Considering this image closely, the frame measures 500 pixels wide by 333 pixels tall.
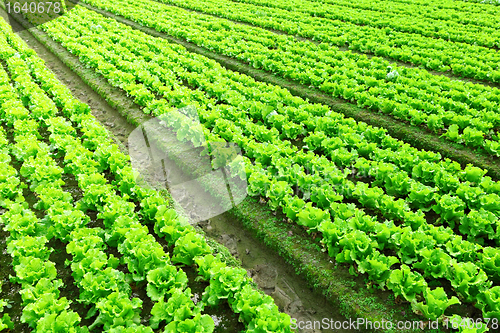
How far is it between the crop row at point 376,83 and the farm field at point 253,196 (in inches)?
2.8

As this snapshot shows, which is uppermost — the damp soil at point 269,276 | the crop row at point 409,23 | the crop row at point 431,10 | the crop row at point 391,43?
the crop row at point 431,10

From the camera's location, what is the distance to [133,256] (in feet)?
18.3

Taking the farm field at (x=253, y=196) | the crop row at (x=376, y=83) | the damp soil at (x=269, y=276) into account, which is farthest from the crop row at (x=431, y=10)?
the damp soil at (x=269, y=276)

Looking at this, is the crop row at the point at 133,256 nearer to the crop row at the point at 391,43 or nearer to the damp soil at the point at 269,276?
the damp soil at the point at 269,276

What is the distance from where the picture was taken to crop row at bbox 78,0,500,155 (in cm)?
908

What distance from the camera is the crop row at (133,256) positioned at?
4.65 metres

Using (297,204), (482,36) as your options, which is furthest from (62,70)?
(482,36)

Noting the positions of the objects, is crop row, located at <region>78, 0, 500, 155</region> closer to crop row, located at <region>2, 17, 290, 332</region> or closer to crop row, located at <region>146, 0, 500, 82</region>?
crop row, located at <region>146, 0, 500, 82</region>

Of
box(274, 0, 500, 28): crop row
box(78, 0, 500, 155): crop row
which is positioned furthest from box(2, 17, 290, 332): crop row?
box(274, 0, 500, 28): crop row

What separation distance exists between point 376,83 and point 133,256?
9443 millimetres

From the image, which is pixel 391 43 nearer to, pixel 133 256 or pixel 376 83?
pixel 376 83

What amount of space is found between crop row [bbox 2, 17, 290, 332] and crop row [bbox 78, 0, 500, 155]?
7.07m

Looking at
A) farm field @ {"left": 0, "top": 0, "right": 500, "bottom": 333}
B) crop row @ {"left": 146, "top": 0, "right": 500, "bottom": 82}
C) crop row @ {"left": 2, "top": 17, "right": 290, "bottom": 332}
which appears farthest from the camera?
crop row @ {"left": 146, "top": 0, "right": 500, "bottom": 82}

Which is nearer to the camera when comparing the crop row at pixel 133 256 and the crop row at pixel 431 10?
the crop row at pixel 133 256
